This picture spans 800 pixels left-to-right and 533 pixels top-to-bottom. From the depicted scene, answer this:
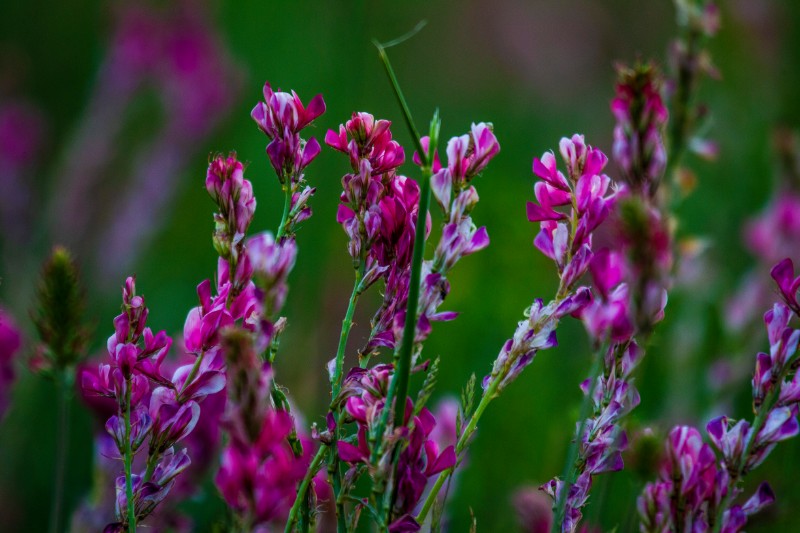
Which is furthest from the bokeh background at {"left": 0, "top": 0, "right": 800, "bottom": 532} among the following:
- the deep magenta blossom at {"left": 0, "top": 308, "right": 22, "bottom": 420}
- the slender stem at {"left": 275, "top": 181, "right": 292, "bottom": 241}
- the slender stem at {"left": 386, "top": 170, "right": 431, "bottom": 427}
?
the slender stem at {"left": 275, "top": 181, "right": 292, "bottom": 241}

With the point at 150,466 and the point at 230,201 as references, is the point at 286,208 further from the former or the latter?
the point at 150,466

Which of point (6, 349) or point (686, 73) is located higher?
point (686, 73)

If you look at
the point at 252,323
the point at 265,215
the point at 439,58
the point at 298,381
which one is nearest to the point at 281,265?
the point at 252,323

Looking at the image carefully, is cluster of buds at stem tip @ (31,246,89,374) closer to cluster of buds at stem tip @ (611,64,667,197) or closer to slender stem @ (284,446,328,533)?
slender stem @ (284,446,328,533)

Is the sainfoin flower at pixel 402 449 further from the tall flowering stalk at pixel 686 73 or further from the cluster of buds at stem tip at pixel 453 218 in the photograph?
the tall flowering stalk at pixel 686 73

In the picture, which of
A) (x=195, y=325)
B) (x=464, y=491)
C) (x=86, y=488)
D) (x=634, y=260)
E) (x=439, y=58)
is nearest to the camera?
(x=634, y=260)

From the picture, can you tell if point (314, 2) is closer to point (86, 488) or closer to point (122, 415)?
point (86, 488)

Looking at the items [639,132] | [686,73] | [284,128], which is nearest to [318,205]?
[686,73]
